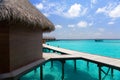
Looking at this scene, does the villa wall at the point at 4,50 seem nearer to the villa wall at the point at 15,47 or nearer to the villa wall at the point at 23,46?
the villa wall at the point at 15,47

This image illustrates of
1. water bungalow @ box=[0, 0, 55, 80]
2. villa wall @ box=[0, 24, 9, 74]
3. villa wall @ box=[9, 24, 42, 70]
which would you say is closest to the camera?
water bungalow @ box=[0, 0, 55, 80]

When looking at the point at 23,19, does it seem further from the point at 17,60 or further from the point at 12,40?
the point at 17,60

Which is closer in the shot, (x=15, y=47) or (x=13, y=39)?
(x=13, y=39)

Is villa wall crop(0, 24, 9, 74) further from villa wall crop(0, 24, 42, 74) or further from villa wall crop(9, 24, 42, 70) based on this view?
villa wall crop(9, 24, 42, 70)

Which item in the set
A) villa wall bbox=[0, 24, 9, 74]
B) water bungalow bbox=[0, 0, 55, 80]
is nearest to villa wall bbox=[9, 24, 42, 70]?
water bungalow bbox=[0, 0, 55, 80]

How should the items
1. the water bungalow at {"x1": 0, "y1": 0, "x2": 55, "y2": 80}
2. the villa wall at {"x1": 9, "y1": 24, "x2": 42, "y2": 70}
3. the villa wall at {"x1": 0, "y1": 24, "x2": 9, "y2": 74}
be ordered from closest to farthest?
the water bungalow at {"x1": 0, "y1": 0, "x2": 55, "y2": 80} < the villa wall at {"x1": 0, "y1": 24, "x2": 9, "y2": 74} < the villa wall at {"x1": 9, "y1": 24, "x2": 42, "y2": 70}

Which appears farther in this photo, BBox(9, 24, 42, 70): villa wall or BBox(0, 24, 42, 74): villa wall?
BBox(9, 24, 42, 70): villa wall

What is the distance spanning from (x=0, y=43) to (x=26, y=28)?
1438 mm

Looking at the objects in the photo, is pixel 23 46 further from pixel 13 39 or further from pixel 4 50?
pixel 4 50

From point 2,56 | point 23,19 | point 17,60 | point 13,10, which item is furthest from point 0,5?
point 17,60

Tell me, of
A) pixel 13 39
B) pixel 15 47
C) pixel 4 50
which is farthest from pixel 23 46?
pixel 4 50

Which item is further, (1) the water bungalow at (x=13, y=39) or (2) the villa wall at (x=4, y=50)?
(2) the villa wall at (x=4, y=50)

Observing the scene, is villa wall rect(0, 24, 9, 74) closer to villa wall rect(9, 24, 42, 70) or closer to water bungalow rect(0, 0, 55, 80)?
water bungalow rect(0, 0, 55, 80)

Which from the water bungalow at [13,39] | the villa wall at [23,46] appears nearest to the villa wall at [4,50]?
the water bungalow at [13,39]
